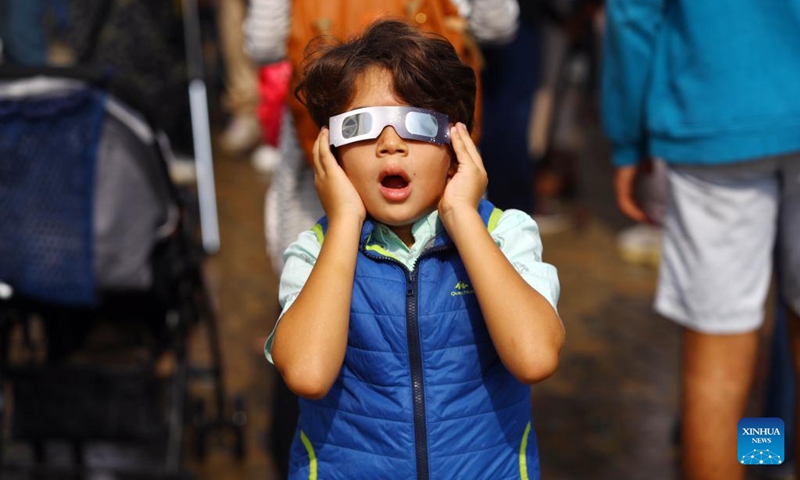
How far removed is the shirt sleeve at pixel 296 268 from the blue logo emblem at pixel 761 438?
109 centimetres

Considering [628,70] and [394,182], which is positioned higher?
[628,70]

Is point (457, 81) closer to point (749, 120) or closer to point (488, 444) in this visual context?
point (488, 444)

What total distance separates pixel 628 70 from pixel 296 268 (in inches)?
49.5

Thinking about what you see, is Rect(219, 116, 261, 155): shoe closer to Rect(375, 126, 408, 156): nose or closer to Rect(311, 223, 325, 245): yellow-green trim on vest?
Rect(311, 223, 325, 245): yellow-green trim on vest

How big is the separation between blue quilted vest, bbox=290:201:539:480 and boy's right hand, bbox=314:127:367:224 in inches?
3.0

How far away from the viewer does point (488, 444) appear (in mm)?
1923

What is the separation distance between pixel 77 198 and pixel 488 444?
165cm

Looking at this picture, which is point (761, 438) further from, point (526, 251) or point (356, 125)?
point (356, 125)

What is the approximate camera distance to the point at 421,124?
6.15 feet

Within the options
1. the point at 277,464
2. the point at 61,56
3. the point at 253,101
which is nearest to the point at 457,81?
the point at 277,464

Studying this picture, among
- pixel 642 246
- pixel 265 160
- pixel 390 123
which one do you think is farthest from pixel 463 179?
pixel 265 160

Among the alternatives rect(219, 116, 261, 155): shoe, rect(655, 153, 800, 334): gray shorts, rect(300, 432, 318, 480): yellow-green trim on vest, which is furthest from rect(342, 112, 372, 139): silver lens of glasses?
rect(219, 116, 261, 155): shoe

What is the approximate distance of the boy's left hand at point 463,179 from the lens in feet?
6.18

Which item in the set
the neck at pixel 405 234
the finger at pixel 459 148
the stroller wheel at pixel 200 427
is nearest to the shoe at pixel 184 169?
the stroller wheel at pixel 200 427
